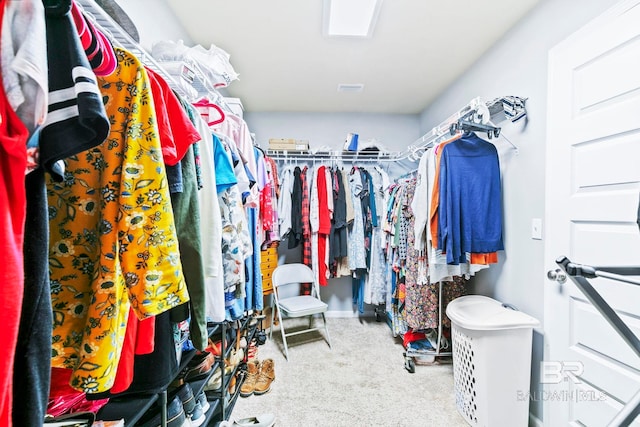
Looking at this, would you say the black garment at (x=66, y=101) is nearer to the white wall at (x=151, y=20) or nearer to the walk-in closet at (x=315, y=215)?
the walk-in closet at (x=315, y=215)

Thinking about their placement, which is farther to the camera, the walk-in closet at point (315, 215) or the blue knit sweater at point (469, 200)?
the blue knit sweater at point (469, 200)

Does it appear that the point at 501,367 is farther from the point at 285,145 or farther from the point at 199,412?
the point at 285,145

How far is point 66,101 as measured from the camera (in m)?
0.40

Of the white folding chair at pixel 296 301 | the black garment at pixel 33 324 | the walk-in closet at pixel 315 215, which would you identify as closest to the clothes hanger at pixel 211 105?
the walk-in closet at pixel 315 215

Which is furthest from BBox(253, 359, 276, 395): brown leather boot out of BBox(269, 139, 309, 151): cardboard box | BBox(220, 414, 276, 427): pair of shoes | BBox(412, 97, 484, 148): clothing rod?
BBox(412, 97, 484, 148): clothing rod

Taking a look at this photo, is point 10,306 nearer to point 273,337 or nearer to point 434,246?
point 434,246

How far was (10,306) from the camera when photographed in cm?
33

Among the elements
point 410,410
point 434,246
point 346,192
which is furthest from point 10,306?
point 346,192

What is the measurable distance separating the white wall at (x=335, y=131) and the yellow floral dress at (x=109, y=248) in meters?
2.46

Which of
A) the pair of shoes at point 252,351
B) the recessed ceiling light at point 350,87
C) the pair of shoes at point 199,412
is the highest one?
the recessed ceiling light at point 350,87

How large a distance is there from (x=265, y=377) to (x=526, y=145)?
231cm

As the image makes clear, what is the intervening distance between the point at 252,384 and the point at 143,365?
1.21 meters

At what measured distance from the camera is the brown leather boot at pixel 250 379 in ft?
5.61

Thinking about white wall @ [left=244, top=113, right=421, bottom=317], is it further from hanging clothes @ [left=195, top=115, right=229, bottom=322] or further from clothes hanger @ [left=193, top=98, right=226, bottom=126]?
hanging clothes @ [left=195, top=115, right=229, bottom=322]
